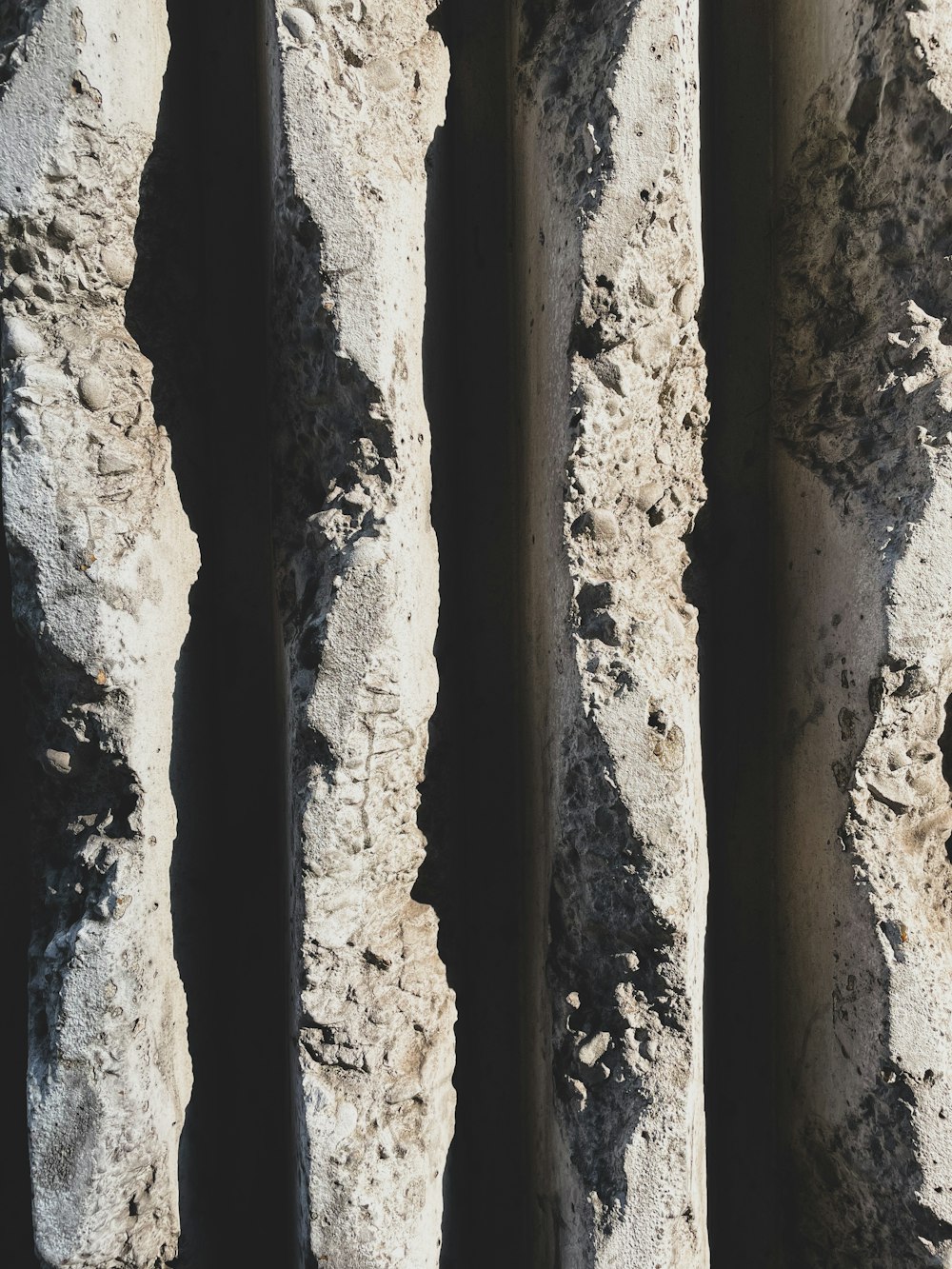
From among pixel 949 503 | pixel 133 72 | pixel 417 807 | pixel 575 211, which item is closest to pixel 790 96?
pixel 575 211

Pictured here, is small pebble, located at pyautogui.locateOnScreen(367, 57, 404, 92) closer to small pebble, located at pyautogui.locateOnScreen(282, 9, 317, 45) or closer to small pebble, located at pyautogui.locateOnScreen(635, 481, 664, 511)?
small pebble, located at pyautogui.locateOnScreen(282, 9, 317, 45)

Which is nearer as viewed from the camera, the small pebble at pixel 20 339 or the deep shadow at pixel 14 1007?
the small pebble at pixel 20 339

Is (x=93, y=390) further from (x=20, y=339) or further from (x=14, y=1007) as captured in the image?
(x=14, y=1007)

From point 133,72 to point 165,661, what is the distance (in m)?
0.44

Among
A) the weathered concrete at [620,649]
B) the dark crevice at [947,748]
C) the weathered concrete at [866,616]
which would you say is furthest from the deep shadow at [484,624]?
the dark crevice at [947,748]

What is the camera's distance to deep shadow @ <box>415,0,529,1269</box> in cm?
70

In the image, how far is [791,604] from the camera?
69 centimetres

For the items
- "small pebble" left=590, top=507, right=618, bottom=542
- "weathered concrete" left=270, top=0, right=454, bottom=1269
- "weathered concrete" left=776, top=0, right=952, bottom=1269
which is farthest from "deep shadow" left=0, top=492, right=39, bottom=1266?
"weathered concrete" left=776, top=0, right=952, bottom=1269

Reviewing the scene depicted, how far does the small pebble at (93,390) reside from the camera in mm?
615

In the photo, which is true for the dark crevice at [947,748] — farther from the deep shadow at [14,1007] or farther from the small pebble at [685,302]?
the deep shadow at [14,1007]

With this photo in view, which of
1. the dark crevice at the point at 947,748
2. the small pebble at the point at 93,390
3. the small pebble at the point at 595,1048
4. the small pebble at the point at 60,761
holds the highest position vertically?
the small pebble at the point at 93,390

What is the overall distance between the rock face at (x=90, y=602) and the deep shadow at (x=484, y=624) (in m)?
0.23

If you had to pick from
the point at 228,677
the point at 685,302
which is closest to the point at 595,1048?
the point at 228,677

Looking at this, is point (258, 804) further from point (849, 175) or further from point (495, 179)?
point (849, 175)
